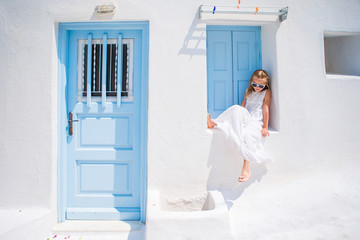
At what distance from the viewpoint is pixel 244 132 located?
2727 millimetres

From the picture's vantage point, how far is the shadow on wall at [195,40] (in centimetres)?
282

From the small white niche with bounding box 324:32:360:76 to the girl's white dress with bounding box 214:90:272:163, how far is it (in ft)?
5.71

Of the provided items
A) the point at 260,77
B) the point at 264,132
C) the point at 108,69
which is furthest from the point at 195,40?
the point at 264,132

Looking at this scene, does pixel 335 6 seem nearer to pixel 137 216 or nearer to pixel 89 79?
pixel 89 79

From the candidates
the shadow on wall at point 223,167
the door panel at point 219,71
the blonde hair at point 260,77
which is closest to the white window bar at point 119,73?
the door panel at point 219,71

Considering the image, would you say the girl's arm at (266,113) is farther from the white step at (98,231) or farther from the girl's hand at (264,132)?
the white step at (98,231)

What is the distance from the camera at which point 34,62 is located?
2795 millimetres

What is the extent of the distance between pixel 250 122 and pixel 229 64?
0.90 m

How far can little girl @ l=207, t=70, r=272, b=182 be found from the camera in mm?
2670

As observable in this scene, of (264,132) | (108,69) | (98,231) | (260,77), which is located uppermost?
(108,69)

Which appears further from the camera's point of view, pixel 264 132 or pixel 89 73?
pixel 89 73

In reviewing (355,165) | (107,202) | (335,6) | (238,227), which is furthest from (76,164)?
(335,6)

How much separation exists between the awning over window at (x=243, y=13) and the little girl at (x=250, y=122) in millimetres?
658

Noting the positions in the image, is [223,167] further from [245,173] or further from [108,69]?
[108,69]
